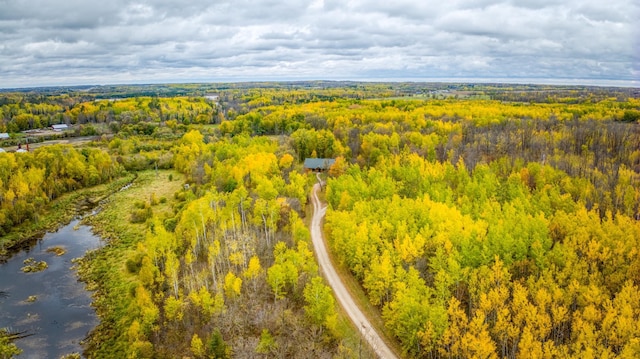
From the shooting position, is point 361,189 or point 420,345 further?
point 361,189

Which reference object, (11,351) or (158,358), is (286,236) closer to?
(158,358)

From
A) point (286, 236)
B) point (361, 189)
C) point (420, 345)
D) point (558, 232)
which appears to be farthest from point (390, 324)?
point (361, 189)

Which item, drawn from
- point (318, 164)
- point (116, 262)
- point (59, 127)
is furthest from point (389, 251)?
point (59, 127)

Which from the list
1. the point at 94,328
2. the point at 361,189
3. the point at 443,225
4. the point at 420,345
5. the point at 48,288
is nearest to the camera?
the point at 420,345

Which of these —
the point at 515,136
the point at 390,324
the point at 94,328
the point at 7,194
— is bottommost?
the point at 94,328

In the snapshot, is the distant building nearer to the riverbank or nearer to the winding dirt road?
the riverbank
